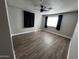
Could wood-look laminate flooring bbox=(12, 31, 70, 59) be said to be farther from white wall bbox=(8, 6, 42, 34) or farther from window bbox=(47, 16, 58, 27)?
window bbox=(47, 16, 58, 27)

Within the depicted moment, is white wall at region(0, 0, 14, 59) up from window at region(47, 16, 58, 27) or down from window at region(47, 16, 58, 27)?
down

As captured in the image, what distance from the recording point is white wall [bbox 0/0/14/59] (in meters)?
0.63

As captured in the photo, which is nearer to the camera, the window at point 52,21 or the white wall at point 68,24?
the white wall at point 68,24

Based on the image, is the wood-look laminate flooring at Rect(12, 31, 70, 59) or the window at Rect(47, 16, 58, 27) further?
the window at Rect(47, 16, 58, 27)

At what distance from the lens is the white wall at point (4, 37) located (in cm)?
63

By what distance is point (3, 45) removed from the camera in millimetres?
750

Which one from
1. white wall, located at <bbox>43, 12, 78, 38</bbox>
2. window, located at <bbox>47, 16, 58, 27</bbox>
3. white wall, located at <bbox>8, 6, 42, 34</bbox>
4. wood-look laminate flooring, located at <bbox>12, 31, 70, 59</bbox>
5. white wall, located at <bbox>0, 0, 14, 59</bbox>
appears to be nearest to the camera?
white wall, located at <bbox>0, 0, 14, 59</bbox>

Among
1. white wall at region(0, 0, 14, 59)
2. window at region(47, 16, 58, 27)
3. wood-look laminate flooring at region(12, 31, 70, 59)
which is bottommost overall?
wood-look laminate flooring at region(12, 31, 70, 59)

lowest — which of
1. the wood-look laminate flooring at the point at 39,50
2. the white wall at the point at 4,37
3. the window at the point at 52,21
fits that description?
the wood-look laminate flooring at the point at 39,50

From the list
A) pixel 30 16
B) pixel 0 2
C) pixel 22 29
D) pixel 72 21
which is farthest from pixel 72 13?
pixel 0 2

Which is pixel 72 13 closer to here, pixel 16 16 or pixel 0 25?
pixel 16 16

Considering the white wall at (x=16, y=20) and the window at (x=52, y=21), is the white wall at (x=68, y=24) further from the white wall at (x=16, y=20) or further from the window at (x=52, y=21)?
the white wall at (x=16, y=20)

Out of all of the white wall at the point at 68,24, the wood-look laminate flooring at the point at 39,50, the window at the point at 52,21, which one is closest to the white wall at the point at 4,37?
the wood-look laminate flooring at the point at 39,50

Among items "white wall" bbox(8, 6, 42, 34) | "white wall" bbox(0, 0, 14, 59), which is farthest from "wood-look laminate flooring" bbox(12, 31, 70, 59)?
"white wall" bbox(8, 6, 42, 34)
